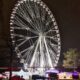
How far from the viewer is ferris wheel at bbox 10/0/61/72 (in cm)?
1188

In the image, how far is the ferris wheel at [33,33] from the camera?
39.0 feet

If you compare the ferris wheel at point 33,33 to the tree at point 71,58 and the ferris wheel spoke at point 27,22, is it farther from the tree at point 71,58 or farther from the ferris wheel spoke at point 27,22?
the tree at point 71,58

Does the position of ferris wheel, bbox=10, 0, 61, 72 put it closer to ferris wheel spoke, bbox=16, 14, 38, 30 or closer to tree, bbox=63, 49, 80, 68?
ferris wheel spoke, bbox=16, 14, 38, 30

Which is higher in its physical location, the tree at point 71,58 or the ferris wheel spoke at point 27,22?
the ferris wheel spoke at point 27,22

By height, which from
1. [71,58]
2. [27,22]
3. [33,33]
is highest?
[27,22]

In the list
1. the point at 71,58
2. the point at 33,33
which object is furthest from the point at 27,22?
the point at 71,58

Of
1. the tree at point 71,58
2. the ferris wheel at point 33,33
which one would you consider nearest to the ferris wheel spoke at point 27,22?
the ferris wheel at point 33,33

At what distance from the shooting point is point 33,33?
12367 millimetres

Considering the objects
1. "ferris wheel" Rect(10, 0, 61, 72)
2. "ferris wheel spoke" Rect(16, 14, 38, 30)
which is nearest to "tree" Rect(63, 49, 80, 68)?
"ferris wheel" Rect(10, 0, 61, 72)

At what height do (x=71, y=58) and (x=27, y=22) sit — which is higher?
(x=27, y=22)

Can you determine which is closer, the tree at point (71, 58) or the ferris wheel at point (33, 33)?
the ferris wheel at point (33, 33)

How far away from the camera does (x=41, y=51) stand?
1200 centimetres

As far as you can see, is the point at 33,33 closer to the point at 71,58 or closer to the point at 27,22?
the point at 27,22

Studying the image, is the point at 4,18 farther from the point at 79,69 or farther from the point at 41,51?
the point at 79,69
